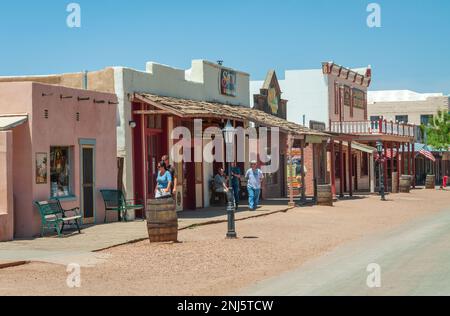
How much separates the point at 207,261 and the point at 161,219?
248 centimetres

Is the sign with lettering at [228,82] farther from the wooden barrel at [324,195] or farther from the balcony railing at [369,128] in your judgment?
the balcony railing at [369,128]

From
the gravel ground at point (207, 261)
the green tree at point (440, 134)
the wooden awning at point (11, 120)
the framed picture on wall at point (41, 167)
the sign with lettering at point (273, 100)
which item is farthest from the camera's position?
the green tree at point (440, 134)

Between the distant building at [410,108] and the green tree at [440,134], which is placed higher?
the distant building at [410,108]

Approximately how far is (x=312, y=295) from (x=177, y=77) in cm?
1737

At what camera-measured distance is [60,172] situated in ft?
66.3

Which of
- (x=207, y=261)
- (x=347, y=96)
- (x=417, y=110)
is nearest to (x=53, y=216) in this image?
(x=207, y=261)

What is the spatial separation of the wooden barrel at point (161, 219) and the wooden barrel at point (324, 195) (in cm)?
1408

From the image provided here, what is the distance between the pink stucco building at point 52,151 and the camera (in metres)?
18.2

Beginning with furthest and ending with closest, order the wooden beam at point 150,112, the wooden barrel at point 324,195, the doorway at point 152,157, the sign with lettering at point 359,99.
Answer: the sign with lettering at point 359,99 → the wooden barrel at point 324,195 → the doorway at point 152,157 → the wooden beam at point 150,112

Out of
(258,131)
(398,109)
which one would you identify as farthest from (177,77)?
(398,109)

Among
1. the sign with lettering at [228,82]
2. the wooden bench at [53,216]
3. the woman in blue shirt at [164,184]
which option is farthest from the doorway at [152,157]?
the sign with lettering at [228,82]

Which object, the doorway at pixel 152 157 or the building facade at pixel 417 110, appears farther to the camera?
the building facade at pixel 417 110

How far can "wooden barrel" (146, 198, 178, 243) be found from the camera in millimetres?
16392
